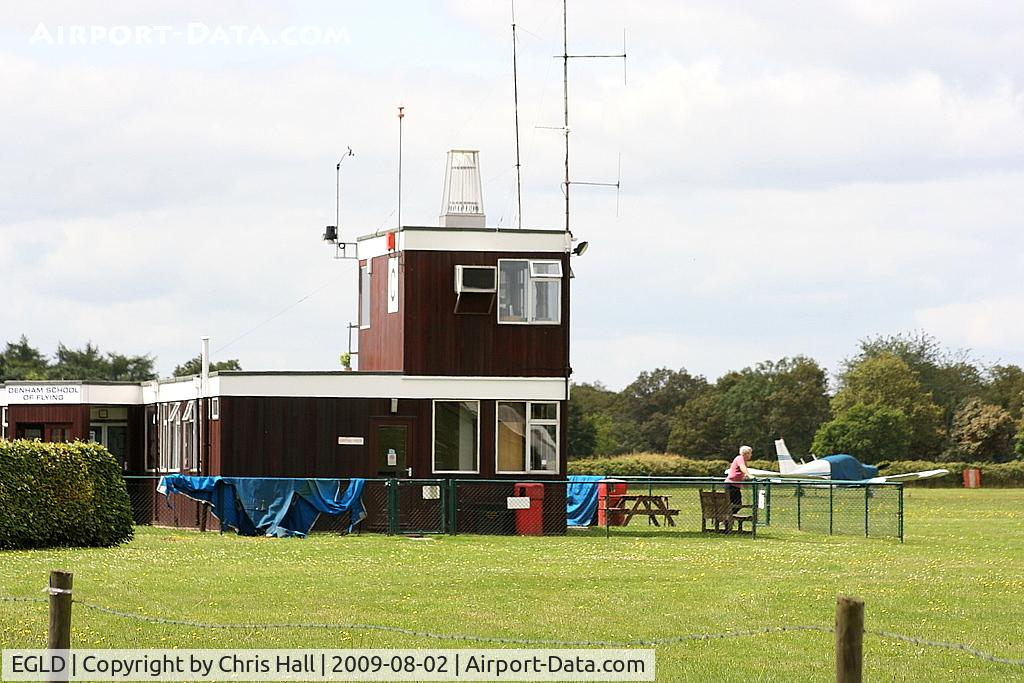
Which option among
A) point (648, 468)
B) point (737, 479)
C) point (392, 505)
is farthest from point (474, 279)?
point (648, 468)

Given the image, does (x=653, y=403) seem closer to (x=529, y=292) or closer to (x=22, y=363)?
(x=22, y=363)

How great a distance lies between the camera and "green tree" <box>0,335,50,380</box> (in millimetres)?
101750

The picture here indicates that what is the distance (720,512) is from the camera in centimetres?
3044

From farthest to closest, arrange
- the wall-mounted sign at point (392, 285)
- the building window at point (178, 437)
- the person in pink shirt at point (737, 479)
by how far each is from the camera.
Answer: the building window at point (178, 437), the wall-mounted sign at point (392, 285), the person in pink shirt at point (737, 479)

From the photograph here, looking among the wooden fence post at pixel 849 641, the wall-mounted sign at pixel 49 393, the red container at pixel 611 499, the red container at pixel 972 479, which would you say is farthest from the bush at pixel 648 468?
the wooden fence post at pixel 849 641

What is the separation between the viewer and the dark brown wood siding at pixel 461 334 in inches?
1253

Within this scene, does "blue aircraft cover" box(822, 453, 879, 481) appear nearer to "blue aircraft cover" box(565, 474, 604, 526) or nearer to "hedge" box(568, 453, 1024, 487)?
"hedge" box(568, 453, 1024, 487)

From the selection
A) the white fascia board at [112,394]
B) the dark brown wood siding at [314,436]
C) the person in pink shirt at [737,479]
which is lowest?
the person in pink shirt at [737,479]

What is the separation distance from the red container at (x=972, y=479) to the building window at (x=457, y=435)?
144 ft

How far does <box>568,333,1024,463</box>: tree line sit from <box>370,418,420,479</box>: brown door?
219 ft

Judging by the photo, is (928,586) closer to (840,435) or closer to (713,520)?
(713,520)

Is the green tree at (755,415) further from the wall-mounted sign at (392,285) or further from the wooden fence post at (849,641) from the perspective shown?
the wooden fence post at (849,641)

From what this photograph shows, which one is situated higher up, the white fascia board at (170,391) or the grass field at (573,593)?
the white fascia board at (170,391)

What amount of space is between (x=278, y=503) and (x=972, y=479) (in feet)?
157
